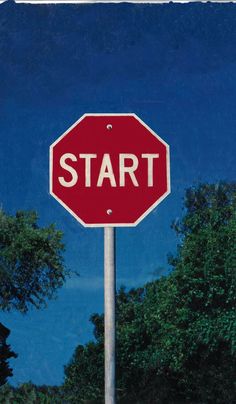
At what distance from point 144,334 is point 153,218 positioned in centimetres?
993

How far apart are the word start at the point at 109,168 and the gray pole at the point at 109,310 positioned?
22cm

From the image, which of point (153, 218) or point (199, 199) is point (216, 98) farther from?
point (199, 199)

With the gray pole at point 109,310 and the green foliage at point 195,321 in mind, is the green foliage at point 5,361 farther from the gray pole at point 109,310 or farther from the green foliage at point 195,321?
the gray pole at point 109,310

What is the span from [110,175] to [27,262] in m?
14.1

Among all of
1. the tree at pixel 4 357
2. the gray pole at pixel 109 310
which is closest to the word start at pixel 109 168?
the gray pole at pixel 109 310

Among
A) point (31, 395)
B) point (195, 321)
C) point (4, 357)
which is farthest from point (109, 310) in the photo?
point (195, 321)

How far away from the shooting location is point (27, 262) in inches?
687

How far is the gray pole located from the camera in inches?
138

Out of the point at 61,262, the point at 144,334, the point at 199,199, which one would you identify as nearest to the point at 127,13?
the point at 61,262

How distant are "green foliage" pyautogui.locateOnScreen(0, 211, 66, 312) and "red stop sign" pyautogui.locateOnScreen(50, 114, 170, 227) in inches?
506

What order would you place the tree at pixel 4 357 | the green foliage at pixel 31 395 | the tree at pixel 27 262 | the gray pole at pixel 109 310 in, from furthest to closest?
the tree at pixel 27 262, the tree at pixel 4 357, the green foliage at pixel 31 395, the gray pole at pixel 109 310

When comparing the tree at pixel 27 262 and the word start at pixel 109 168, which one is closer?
the word start at pixel 109 168

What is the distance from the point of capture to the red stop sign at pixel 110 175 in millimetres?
3592

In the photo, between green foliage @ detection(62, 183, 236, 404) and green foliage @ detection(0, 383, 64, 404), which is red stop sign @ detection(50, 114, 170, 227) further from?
green foliage @ detection(62, 183, 236, 404)
